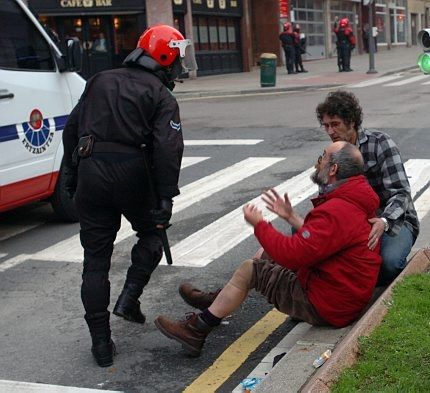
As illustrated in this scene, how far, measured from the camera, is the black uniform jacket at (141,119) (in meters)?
4.18

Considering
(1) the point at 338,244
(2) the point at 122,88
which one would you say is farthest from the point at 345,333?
(2) the point at 122,88

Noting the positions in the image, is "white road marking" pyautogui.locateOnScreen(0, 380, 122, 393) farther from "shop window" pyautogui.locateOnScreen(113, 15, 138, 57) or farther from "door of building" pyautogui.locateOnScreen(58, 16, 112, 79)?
"shop window" pyautogui.locateOnScreen(113, 15, 138, 57)

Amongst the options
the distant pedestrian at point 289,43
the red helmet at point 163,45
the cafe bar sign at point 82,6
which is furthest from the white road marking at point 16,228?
the distant pedestrian at point 289,43

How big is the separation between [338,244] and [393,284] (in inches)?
24.8

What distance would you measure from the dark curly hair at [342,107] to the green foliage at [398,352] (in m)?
1.01

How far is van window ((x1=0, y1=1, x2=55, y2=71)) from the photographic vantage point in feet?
22.2

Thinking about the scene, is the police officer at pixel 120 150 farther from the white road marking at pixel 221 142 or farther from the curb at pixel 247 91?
the curb at pixel 247 91

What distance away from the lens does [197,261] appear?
624cm

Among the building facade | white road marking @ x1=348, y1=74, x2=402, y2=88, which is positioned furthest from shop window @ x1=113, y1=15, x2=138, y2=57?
white road marking @ x1=348, y1=74, x2=402, y2=88

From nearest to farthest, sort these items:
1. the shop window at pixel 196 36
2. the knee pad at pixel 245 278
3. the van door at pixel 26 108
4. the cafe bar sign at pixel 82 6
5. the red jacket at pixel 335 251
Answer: the red jacket at pixel 335 251, the knee pad at pixel 245 278, the van door at pixel 26 108, the cafe bar sign at pixel 82 6, the shop window at pixel 196 36

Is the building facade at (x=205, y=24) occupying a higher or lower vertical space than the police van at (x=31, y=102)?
higher

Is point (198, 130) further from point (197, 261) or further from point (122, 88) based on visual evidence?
point (122, 88)

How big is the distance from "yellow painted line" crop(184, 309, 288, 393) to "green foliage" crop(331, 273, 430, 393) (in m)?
0.85

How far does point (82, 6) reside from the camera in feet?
88.1
